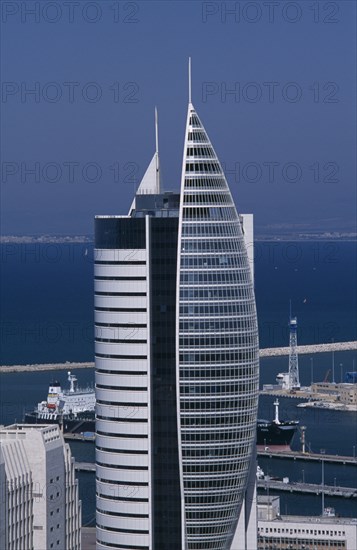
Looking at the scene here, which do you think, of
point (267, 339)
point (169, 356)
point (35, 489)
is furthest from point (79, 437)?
point (35, 489)

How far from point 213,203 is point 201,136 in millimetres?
1389

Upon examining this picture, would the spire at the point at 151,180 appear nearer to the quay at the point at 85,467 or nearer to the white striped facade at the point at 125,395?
the white striped facade at the point at 125,395

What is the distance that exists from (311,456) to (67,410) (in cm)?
1439

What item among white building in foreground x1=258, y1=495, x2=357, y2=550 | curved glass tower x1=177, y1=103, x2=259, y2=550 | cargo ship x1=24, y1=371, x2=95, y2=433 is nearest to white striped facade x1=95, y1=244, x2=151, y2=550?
curved glass tower x1=177, y1=103, x2=259, y2=550

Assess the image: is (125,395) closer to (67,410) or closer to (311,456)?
(311,456)

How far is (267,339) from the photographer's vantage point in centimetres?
11538

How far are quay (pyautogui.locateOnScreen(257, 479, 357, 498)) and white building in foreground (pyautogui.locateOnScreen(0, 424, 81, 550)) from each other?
2733 cm

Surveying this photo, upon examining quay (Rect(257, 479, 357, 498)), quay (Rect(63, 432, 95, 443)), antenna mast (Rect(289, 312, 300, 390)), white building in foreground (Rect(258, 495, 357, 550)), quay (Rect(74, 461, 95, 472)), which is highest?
antenna mast (Rect(289, 312, 300, 390))

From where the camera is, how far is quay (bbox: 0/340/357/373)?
97.5 metres

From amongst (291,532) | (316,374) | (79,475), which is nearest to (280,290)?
(316,374)

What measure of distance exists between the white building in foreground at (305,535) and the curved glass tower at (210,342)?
1360 centimetres

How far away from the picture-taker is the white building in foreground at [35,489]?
114ft

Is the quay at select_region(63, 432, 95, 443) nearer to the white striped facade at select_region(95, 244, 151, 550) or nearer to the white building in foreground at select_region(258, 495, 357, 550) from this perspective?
the white building in foreground at select_region(258, 495, 357, 550)

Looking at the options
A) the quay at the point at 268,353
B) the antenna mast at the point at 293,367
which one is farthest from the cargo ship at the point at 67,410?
the antenna mast at the point at 293,367
